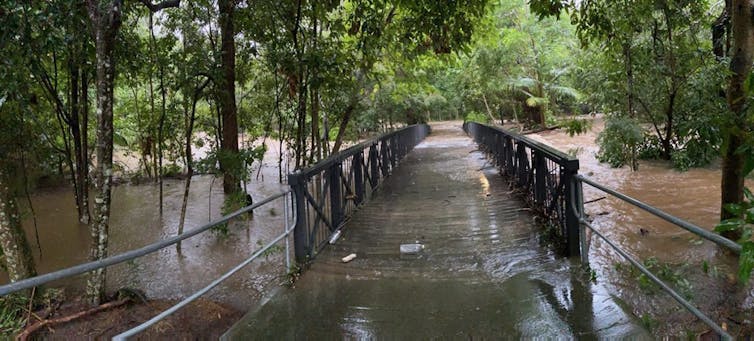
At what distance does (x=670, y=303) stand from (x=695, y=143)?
143 cm

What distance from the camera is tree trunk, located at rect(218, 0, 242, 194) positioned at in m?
8.12

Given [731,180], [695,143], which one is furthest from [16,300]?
[731,180]

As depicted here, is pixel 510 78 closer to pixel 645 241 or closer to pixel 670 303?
pixel 645 241

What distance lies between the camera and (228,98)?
9742 millimetres

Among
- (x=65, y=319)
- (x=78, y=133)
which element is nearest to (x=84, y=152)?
(x=78, y=133)

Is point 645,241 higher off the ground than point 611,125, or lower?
lower

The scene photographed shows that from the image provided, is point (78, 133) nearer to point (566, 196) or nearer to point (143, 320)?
point (143, 320)

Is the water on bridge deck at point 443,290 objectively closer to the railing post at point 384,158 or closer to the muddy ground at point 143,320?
the muddy ground at point 143,320

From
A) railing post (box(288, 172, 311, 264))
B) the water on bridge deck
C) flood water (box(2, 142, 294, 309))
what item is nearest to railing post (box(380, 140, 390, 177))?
flood water (box(2, 142, 294, 309))

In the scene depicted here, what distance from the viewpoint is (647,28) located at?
11109mm

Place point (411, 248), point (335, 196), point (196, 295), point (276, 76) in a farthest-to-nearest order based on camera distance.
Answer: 1. point (276, 76)
2. point (335, 196)
3. point (411, 248)
4. point (196, 295)

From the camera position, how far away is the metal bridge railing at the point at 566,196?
2680 mm

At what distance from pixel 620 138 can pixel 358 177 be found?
7.16 m

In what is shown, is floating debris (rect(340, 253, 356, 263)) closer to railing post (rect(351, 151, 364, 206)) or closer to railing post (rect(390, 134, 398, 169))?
railing post (rect(351, 151, 364, 206))
